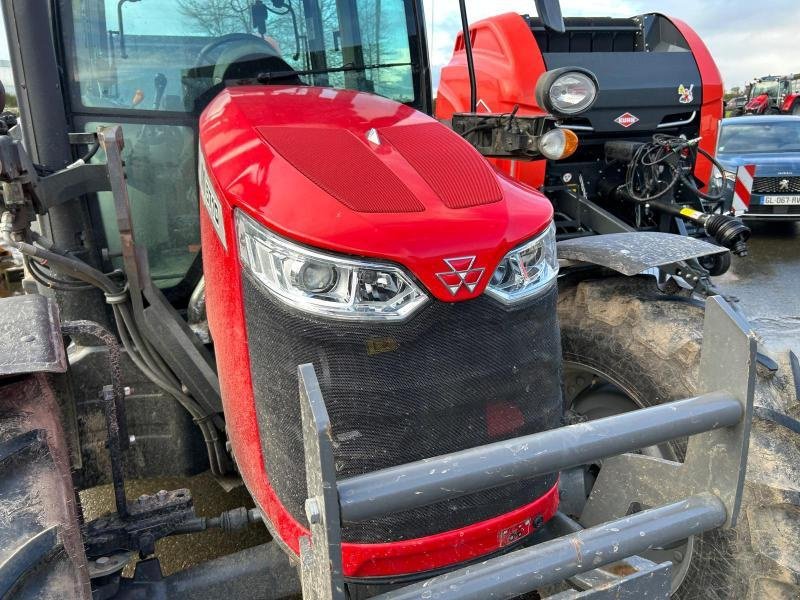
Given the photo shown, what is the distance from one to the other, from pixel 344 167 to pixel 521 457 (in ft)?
2.63

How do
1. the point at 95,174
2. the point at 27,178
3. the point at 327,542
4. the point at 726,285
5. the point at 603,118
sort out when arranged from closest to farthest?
the point at 327,542 < the point at 27,178 < the point at 95,174 < the point at 603,118 < the point at 726,285

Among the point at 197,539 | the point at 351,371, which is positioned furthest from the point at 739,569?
the point at 197,539

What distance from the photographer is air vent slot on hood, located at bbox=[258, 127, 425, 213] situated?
156 cm

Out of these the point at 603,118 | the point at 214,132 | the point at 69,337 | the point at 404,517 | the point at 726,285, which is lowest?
the point at 726,285

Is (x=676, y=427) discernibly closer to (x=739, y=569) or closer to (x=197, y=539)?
(x=739, y=569)

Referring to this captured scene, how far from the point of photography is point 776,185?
9.02 m

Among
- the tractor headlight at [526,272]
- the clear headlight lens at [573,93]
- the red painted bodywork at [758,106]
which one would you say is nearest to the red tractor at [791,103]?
the red painted bodywork at [758,106]

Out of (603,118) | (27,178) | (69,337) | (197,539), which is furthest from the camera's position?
(603,118)

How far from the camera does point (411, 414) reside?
1.54 meters

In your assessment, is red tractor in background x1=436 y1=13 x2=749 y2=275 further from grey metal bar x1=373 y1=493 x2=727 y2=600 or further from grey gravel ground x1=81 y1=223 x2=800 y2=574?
grey metal bar x1=373 y1=493 x2=727 y2=600

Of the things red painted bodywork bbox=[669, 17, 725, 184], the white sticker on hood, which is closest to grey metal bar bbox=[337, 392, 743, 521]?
the white sticker on hood

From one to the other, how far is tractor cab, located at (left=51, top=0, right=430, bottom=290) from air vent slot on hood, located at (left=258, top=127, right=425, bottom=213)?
672mm

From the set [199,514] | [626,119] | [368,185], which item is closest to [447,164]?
[368,185]

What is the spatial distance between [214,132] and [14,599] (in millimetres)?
1229
